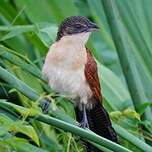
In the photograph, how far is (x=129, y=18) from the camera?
8.82 feet

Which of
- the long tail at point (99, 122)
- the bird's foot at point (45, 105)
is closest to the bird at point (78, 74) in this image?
Answer: the long tail at point (99, 122)

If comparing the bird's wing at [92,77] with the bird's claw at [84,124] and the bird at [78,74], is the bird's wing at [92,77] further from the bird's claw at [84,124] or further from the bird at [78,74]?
the bird's claw at [84,124]

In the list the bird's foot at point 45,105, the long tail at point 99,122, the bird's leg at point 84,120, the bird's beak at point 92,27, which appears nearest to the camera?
the bird's foot at point 45,105

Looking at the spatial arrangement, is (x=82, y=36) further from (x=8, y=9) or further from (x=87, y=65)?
(x=8, y=9)

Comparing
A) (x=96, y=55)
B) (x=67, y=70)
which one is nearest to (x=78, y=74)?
(x=67, y=70)

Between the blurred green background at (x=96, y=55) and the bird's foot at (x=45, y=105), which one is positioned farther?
the blurred green background at (x=96, y=55)

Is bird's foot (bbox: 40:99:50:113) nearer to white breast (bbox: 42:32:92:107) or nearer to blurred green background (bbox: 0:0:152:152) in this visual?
blurred green background (bbox: 0:0:152:152)

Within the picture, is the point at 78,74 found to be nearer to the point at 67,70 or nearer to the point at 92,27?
the point at 67,70

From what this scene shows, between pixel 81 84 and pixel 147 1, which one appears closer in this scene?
pixel 81 84

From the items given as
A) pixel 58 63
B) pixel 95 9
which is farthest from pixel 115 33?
pixel 95 9

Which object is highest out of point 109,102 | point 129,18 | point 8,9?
point 8,9

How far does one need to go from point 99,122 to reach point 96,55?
0.86 metres

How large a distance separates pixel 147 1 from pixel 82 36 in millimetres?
641

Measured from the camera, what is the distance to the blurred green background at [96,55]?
193cm
